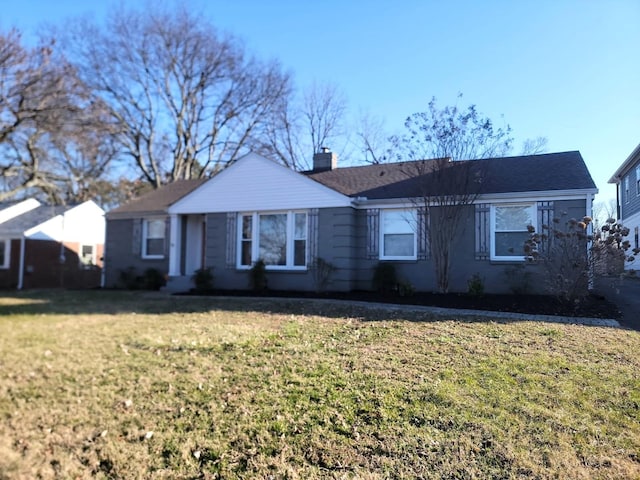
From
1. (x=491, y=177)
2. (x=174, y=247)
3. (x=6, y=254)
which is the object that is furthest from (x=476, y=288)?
(x=6, y=254)

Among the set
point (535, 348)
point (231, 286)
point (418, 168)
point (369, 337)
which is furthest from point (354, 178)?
point (535, 348)

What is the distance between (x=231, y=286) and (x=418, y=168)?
6759mm

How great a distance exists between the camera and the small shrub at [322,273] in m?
12.7

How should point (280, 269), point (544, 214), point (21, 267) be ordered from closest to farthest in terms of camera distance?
1. point (544, 214)
2. point (280, 269)
3. point (21, 267)

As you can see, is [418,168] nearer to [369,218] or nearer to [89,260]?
[369,218]

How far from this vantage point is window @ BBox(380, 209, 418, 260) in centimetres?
1287

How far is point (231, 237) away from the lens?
47.5 ft

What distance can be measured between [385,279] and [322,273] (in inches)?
69.2

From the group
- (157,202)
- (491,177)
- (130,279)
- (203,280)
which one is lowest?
(130,279)

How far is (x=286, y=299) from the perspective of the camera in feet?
38.0

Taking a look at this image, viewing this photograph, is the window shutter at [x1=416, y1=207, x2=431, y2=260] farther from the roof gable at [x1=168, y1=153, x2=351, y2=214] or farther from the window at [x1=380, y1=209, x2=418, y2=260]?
the roof gable at [x1=168, y1=153, x2=351, y2=214]

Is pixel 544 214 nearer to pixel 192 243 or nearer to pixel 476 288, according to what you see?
pixel 476 288

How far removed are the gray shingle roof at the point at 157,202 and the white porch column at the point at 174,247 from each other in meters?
0.68

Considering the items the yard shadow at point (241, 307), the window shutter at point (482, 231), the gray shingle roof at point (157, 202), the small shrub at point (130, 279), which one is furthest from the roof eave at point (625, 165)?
the small shrub at point (130, 279)
